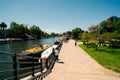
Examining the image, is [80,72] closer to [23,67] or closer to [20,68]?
[23,67]

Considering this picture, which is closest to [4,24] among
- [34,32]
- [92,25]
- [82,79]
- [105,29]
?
[34,32]

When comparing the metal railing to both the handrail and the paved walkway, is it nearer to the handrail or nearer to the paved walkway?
the handrail

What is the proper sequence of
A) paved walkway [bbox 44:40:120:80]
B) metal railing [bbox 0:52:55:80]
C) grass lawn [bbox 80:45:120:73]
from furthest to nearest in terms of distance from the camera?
1. grass lawn [bbox 80:45:120:73]
2. paved walkway [bbox 44:40:120:80]
3. metal railing [bbox 0:52:55:80]

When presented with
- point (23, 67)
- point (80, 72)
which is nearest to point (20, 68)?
point (23, 67)

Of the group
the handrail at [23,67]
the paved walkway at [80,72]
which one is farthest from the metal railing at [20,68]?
the paved walkway at [80,72]

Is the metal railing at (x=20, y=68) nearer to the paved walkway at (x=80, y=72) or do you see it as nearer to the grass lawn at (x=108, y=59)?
the paved walkway at (x=80, y=72)

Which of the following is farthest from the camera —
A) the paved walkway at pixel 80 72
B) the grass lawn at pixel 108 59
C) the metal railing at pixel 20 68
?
the grass lawn at pixel 108 59

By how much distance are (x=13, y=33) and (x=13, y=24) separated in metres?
6.67

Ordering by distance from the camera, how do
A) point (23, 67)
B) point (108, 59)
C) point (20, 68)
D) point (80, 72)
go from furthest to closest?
point (108, 59) → point (80, 72) → point (23, 67) → point (20, 68)

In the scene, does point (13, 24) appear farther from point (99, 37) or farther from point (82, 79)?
point (82, 79)

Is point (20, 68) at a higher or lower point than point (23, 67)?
higher

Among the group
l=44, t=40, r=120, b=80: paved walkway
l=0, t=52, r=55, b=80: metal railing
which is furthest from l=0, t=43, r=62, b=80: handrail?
l=44, t=40, r=120, b=80: paved walkway

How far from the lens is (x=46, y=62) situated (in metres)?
11.1

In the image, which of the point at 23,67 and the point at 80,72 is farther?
the point at 80,72
